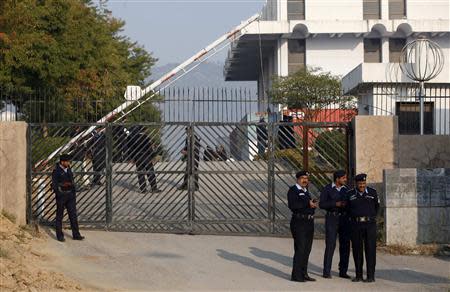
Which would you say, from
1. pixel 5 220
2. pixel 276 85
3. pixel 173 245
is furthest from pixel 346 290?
pixel 276 85

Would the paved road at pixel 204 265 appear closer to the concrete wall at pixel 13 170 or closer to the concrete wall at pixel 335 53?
the concrete wall at pixel 13 170

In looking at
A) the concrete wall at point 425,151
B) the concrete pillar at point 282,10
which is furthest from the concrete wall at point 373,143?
the concrete pillar at point 282,10

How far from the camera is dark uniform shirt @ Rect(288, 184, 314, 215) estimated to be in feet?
42.0

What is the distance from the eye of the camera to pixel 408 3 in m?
50.1

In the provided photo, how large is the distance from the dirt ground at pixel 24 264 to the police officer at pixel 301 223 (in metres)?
3.36

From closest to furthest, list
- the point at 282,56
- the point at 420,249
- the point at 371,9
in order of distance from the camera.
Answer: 1. the point at 420,249
2. the point at 282,56
3. the point at 371,9

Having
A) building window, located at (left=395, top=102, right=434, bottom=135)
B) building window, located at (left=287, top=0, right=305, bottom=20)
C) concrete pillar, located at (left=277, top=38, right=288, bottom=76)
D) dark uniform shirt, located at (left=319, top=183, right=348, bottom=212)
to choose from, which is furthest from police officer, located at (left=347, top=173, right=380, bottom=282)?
building window, located at (left=287, top=0, right=305, bottom=20)

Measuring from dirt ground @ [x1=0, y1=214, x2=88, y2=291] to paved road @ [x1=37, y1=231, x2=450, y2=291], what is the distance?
0.31 meters

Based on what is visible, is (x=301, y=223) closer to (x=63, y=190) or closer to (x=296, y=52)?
(x=63, y=190)

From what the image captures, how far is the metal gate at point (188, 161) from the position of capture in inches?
640

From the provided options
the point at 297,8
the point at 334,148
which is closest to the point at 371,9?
the point at 297,8

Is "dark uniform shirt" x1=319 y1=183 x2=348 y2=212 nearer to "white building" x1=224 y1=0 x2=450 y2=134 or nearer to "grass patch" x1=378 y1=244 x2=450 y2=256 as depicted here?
"grass patch" x1=378 y1=244 x2=450 y2=256

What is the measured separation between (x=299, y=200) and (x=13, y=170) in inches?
242

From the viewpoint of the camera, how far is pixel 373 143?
16141mm
